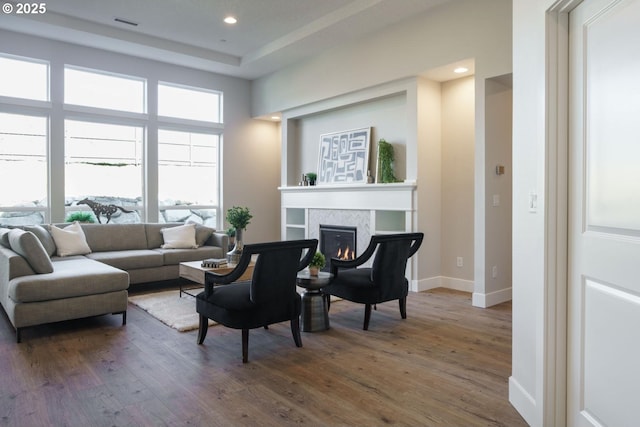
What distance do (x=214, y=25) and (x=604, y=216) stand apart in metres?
5.45

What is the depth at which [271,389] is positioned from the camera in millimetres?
2648

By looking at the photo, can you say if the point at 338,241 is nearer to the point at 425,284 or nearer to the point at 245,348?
the point at 425,284

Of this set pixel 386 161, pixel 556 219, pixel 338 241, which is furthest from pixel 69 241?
pixel 556 219

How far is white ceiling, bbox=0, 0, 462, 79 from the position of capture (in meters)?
5.20

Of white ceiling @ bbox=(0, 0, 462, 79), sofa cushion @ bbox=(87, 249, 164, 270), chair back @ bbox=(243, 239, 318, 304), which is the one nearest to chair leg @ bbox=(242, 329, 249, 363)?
chair back @ bbox=(243, 239, 318, 304)

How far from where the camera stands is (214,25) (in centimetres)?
590

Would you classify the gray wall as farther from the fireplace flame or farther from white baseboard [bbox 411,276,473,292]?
the fireplace flame

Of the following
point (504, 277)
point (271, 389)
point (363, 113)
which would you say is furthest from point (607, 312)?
point (363, 113)

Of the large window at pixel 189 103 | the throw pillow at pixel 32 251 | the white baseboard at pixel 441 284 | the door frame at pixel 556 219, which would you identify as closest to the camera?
A: the door frame at pixel 556 219

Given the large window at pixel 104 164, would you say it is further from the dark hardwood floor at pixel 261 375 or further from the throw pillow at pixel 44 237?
the dark hardwood floor at pixel 261 375

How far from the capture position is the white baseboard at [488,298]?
15.3 feet

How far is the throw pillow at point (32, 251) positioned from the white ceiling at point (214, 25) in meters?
3.02

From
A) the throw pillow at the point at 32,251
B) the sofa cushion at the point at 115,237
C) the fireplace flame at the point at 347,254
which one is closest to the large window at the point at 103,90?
the sofa cushion at the point at 115,237

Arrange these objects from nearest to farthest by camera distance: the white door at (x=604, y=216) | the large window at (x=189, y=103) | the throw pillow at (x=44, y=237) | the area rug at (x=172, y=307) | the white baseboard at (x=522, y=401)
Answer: the white door at (x=604, y=216) → the white baseboard at (x=522, y=401) → the area rug at (x=172, y=307) → the throw pillow at (x=44, y=237) → the large window at (x=189, y=103)
